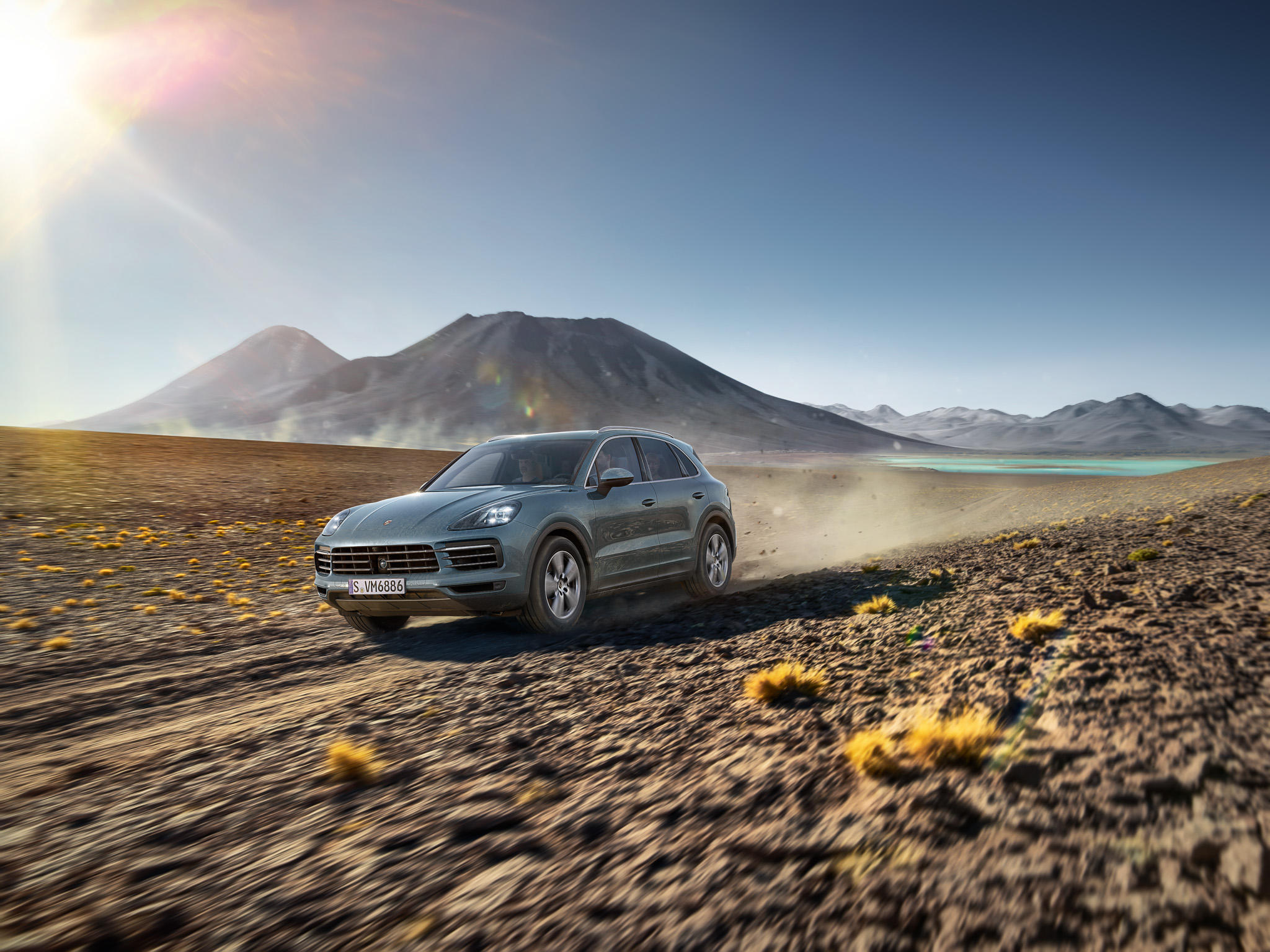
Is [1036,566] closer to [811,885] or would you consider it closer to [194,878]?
[811,885]

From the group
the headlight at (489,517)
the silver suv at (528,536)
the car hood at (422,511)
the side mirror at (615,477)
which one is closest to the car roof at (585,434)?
the silver suv at (528,536)

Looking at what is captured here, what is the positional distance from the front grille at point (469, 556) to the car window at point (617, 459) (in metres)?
1.54

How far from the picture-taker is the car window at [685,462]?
8492mm

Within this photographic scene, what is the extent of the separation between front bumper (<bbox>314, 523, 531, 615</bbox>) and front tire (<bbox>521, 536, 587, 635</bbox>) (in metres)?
0.17

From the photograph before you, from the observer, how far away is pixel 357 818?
2682mm

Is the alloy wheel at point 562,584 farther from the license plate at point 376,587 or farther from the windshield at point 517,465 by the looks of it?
the license plate at point 376,587

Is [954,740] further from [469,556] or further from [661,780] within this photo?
[469,556]

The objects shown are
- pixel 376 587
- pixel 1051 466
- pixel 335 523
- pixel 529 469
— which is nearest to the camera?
pixel 376 587

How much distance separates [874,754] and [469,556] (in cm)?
358

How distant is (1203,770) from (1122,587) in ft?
11.4

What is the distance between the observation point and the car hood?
5859mm

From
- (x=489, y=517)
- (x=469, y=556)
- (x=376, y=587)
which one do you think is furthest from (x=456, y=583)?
(x=376, y=587)

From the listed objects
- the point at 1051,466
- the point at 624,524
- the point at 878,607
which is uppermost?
the point at 624,524

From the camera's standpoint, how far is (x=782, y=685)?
3.85 metres
